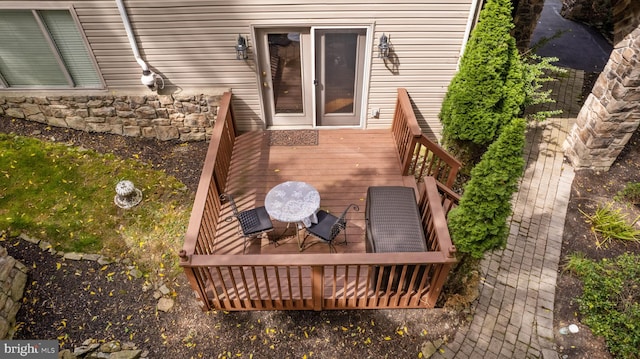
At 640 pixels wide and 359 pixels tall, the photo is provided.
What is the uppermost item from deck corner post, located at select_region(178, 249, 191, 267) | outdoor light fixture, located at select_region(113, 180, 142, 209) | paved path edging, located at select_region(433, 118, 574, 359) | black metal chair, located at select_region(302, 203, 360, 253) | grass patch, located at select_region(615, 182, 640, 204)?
deck corner post, located at select_region(178, 249, 191, 267)

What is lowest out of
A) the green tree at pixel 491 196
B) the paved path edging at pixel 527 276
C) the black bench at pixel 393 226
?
the paved path edging at pixel 527 276

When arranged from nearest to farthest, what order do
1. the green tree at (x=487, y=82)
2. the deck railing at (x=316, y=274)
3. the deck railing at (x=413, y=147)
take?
the deck railing at (x=316, y=274) < the green tree at (x=487, y=82) < the deck railing at (x=413, y=147)

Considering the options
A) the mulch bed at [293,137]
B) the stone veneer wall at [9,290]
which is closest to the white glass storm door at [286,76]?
the mulch bed at [293,137]

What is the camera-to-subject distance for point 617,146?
653cm

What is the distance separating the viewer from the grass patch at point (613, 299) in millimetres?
4598

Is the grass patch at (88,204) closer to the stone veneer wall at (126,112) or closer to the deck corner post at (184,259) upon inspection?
the stone veneer wall at (126,112)

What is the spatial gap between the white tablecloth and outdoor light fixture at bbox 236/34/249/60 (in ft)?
7.80

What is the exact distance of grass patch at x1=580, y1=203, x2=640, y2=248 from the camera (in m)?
5.74

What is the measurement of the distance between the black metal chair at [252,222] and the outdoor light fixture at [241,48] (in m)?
2.45

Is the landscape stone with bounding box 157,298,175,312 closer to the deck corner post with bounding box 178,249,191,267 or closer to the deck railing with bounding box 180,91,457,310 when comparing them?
the deck railing with bounding box 180,91,457,310

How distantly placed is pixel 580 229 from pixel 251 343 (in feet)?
17.6

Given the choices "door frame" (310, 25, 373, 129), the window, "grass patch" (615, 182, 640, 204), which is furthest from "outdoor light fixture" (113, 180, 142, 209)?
"grass patch" (615, 182, 640, 204)

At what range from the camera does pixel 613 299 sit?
4973 mm

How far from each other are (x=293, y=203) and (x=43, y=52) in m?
5.21
